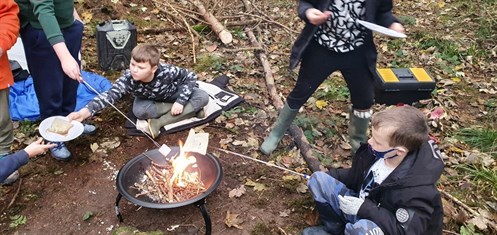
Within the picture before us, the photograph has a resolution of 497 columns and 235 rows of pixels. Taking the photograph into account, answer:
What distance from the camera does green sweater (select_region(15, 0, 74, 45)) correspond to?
3.50 metres

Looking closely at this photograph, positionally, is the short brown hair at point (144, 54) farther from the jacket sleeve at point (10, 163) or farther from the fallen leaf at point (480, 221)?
the fallen leaf at point (480, 221)

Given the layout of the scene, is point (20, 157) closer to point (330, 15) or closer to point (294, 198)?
point (294, 198)

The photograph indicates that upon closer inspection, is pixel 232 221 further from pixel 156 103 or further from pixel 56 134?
pixel 156 103

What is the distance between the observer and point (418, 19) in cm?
783

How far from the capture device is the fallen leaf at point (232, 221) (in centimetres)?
369

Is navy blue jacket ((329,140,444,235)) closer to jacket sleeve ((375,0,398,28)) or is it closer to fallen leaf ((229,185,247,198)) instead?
jacket sleeve ((375,0,398,28))

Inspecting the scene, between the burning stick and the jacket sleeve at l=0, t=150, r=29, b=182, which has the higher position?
the jacket sleeve at l=0, t=150, r=29, b=182

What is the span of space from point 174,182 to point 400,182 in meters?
1.76

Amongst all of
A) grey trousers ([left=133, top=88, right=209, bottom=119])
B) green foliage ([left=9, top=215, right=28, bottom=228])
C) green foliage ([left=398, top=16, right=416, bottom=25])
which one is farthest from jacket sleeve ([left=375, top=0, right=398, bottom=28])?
green foliage ([left=398, top=16, right=416, bottom=25])

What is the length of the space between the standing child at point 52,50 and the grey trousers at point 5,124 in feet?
0.96

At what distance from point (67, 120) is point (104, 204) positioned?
808 mm

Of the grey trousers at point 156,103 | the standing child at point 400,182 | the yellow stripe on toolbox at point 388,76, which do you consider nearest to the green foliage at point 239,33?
the grey trousers at point 156,103

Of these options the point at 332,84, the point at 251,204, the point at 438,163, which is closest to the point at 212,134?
the point at 251,204

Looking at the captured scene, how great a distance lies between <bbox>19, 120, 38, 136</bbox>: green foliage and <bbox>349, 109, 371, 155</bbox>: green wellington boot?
10.7 feet
